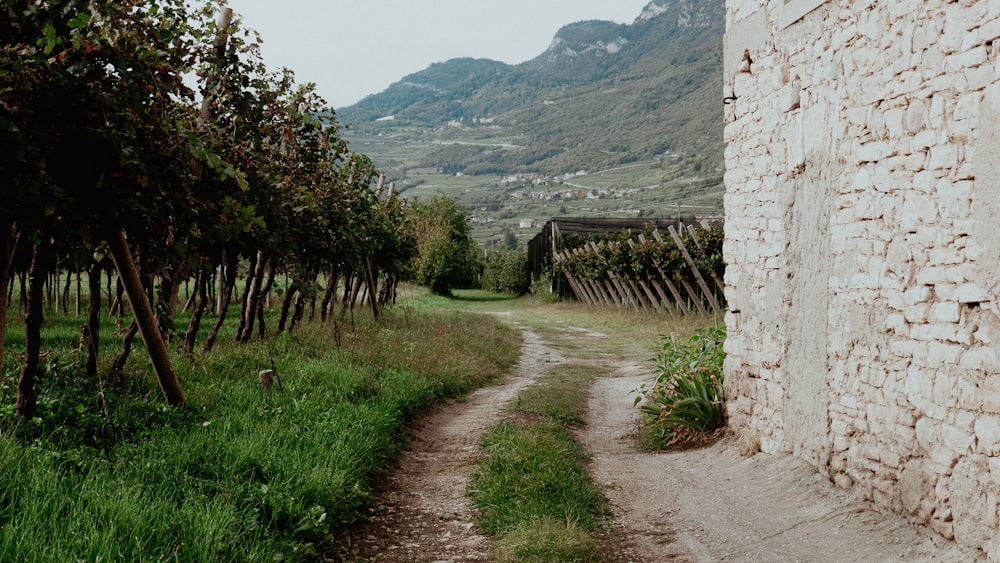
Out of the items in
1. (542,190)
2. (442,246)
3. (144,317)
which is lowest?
(144,317)

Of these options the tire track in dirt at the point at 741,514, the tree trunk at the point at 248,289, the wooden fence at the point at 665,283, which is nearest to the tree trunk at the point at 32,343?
the tire track in dirt at the point at 741,514

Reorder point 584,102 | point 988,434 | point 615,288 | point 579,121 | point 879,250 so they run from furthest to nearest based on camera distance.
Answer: point 584,102
point 579,121
point 615,288
point 879,250
point 988,434

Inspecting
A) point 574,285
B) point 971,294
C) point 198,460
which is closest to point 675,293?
point 574,285

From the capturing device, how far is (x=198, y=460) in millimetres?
4371

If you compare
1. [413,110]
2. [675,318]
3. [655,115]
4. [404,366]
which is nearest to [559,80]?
[413,110]

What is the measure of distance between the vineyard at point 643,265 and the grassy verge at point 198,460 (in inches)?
404

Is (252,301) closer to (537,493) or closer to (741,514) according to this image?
(537,493)

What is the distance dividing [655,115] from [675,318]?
229 ft

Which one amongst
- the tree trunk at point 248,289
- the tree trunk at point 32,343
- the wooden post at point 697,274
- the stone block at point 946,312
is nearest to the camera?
the stone block at point 946,312

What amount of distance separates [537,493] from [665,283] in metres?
15.1

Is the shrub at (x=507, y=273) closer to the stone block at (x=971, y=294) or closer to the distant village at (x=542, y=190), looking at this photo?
the distant village at (x=542, y=190)

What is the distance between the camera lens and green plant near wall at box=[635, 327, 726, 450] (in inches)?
269

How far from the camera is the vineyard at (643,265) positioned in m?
16.5

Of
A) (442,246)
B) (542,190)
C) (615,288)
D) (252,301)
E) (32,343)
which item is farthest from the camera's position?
(542,190)
